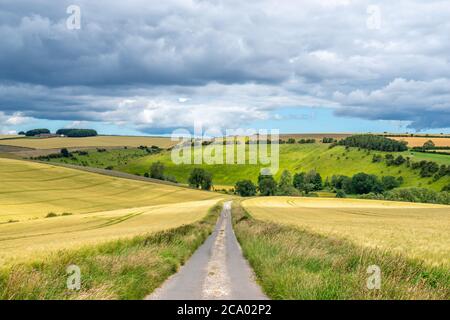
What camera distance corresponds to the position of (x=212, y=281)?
19406 mm

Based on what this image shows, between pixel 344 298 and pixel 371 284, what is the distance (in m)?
1.41

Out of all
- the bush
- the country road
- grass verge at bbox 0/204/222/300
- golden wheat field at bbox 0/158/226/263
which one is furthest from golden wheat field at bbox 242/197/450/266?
the bush

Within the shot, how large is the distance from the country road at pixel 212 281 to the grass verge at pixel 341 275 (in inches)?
25.0

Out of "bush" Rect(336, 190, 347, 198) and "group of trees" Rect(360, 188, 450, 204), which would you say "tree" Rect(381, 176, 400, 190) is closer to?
"bush" Rect(336, 190, 347, 198)

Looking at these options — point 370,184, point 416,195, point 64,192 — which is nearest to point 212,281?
point 64,192

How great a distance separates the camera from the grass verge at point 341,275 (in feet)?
44.5

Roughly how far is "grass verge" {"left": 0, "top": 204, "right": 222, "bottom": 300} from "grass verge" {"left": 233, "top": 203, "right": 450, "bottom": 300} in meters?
4.13

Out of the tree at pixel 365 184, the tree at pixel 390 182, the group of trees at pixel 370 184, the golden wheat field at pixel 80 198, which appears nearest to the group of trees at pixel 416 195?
the tree at pixel 390 182

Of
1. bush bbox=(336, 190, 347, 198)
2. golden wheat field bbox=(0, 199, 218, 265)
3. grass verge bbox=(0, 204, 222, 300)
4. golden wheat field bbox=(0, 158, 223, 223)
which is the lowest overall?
bush bbox=(336, 190, 347, 198)

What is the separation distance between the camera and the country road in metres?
16.2

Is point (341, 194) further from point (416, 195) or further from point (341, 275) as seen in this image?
point (341, 275)

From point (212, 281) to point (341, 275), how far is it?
5.60 metres

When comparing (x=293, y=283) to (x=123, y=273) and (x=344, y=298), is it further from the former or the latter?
(x=123, y=273)
